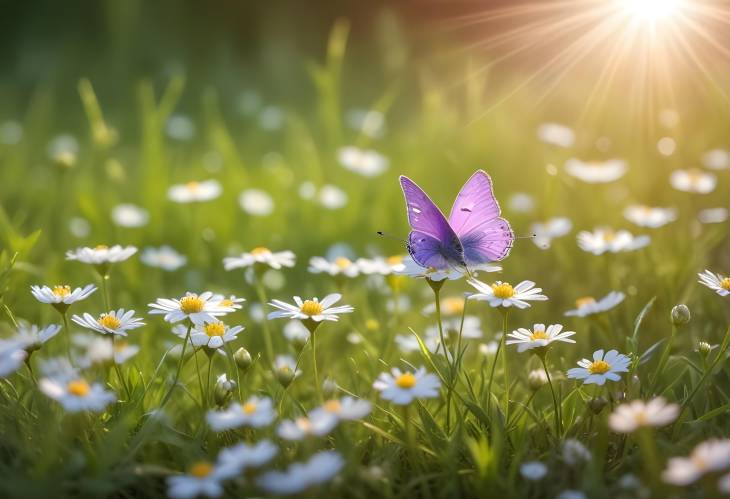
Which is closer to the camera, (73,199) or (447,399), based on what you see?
(447,399)

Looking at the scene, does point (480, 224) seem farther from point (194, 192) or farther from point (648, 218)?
point (194, 192)

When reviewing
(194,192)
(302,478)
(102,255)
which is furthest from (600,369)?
(194,192)

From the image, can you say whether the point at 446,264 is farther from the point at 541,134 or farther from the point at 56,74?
the point at 56,74

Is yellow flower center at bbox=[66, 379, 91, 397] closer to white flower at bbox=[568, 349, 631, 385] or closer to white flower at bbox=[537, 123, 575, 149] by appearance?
white flower at bbox=[568, 349, 631, 385]

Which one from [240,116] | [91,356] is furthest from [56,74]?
[91,356]

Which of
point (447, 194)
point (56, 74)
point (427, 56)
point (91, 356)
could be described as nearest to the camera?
point (91, 356)

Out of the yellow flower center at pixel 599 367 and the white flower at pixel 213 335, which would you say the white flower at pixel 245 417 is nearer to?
the white flower at pixel 213 335

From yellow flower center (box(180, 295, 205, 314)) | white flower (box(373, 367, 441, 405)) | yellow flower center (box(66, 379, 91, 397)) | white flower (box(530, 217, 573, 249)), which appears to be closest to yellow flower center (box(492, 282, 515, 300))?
white flower (box(373, 367, 441, 405))

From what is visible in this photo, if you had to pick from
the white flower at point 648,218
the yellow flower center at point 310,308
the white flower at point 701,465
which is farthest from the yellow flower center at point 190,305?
the white flower at point 648,218
